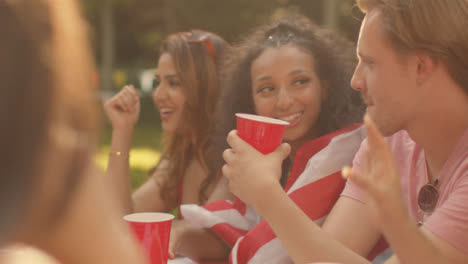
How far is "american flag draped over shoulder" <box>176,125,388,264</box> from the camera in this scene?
218cm

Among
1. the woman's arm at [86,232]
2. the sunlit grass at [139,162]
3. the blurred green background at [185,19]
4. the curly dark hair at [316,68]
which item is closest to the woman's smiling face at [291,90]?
the curly dark hair at [316,68]

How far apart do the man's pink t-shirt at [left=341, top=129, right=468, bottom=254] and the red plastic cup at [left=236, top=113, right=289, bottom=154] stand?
36 cm

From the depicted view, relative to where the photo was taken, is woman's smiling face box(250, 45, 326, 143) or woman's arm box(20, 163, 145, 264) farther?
woman's smiling face box(250, 45, 326, 143)

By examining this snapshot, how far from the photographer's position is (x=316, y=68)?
2.70m

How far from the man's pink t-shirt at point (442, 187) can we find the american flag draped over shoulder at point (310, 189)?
140mm

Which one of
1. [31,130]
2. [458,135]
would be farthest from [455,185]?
[31,130]

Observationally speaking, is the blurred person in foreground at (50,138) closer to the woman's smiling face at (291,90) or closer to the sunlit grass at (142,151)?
the woman's smiling face at (291,90)

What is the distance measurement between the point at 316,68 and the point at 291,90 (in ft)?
0.72

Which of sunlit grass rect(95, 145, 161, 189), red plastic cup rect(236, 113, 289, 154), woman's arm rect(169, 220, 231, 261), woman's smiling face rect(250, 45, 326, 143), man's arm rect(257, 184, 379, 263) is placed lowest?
sunlit grass rect(95, 145, 161, 189)

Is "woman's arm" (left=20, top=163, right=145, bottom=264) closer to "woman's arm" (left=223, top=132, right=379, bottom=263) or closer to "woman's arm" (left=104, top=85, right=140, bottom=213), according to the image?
"woman's arm" (left=223, top=132, right=379, bottom=263)

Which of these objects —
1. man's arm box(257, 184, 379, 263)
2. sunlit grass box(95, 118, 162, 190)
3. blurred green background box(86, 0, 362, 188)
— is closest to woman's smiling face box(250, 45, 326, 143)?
man's arm box(257, 184, 379, 263)

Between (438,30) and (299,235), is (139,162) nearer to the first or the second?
(299,235)

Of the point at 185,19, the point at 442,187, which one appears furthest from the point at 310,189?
the point at 185,19

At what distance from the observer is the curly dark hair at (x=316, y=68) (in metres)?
2.69
